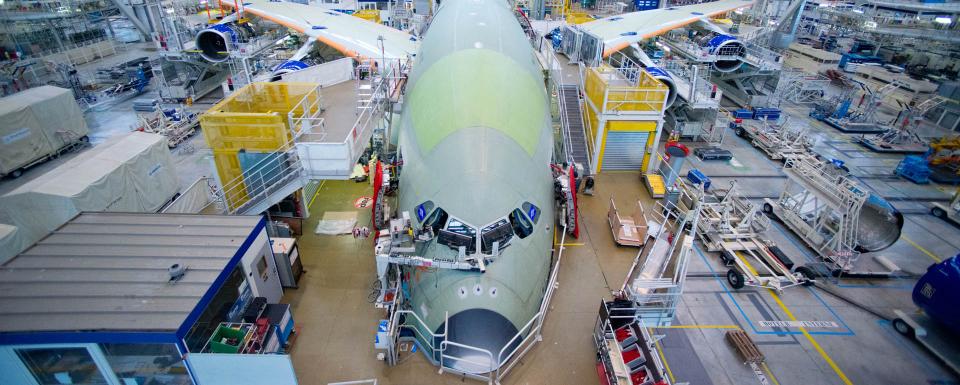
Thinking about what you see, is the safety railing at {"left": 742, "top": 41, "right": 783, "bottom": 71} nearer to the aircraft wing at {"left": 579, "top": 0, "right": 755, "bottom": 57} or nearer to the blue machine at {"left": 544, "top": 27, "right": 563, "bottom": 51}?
the aircraft wing at {"left": 579, "top": 0, "right": 755, "bottom": 57}

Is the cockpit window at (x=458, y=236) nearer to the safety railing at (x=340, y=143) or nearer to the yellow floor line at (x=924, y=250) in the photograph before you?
the safety railing at (x=340, y=143)

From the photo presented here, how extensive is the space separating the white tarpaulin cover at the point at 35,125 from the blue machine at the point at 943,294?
37236 millimetres

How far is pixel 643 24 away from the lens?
29812mm

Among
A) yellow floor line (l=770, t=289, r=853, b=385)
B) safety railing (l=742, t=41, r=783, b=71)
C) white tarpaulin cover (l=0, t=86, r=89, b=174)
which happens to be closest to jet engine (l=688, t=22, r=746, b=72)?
safety railing (l=742, t=41, r=783, b=71)

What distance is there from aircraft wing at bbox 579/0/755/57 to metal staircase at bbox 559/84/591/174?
5.15m

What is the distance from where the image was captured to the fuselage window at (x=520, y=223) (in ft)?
33.2

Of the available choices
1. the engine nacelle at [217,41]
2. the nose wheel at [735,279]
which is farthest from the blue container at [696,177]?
the engine nacelle at [217,41]

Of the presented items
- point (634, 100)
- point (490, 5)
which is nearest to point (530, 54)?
point (490, 5)

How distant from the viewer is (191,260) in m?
10.0

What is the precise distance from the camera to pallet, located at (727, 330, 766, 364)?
11922 mm

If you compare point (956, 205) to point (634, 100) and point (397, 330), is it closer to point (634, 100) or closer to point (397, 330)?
point (634, 100)

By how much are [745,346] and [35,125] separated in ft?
108

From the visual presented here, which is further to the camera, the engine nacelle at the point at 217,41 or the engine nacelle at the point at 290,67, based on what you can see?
the engine nacelle at the point at 217,41

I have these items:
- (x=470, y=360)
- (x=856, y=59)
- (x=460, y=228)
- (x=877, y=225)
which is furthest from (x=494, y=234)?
(x=856, y=59)
